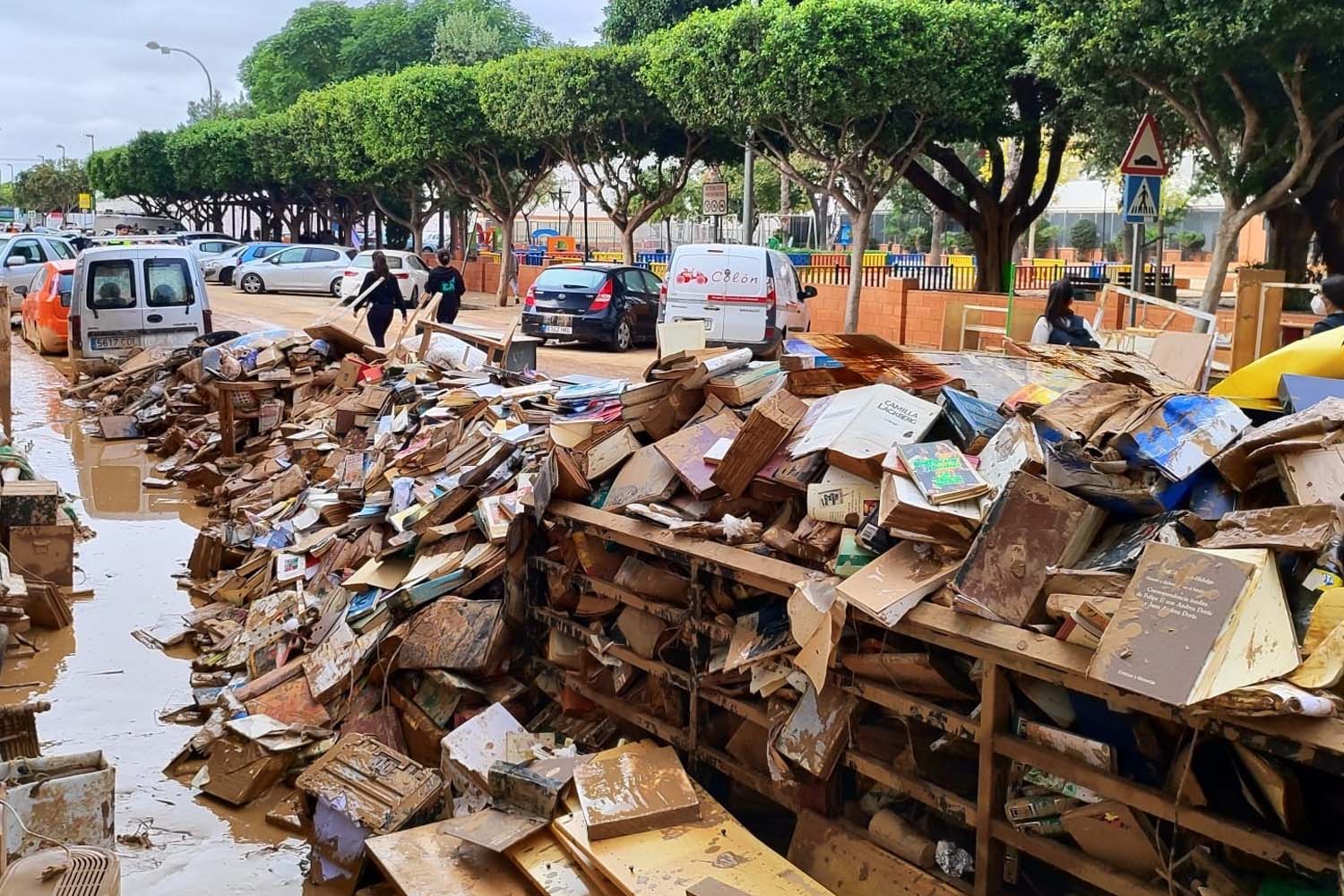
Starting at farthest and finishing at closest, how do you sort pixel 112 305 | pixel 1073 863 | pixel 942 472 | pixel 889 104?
pixel 889 104 < pixel 112 305 < pixel 942 472 < pixel 1073 863

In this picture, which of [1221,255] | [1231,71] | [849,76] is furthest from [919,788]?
[849,76]

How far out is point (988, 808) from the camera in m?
3.98

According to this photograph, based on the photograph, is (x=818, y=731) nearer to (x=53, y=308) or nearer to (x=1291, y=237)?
(x=1291, y=237)

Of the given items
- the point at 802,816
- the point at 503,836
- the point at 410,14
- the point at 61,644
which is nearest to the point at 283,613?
the point at 61,644

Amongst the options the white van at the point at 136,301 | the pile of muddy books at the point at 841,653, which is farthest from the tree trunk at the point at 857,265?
the pile of muddy books at the point at 841,653

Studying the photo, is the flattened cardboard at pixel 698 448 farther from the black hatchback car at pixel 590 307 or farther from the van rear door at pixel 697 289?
the black hatchback car at pixel 590 307

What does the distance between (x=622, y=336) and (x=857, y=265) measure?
5300 mm

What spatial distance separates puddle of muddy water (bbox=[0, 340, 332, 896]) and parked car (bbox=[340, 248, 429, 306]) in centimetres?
2062

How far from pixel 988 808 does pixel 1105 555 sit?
2.95 ft

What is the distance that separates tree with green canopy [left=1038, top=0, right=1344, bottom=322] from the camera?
51.4ft

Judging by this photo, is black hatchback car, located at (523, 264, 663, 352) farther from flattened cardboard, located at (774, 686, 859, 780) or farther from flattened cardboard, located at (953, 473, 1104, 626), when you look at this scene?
flattened cardboard, located at (953, 473, 1104, 626)

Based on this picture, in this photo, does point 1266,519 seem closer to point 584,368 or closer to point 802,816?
point 802,816

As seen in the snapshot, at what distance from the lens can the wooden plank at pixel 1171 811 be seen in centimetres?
326

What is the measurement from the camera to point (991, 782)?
13.0ft
